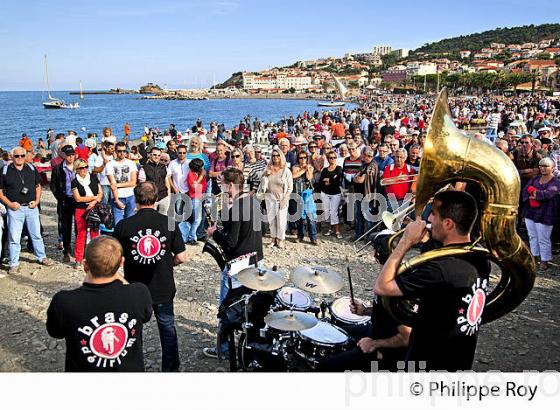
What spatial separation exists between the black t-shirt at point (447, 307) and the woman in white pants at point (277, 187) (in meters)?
5.48

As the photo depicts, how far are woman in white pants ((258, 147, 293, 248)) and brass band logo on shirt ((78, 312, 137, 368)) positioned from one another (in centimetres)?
525

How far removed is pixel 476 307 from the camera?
2.41m

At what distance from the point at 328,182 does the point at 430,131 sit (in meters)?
6.07

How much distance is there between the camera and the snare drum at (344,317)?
3.77 meters

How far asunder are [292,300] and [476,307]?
1993mm

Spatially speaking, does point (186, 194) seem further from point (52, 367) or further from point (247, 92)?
point (247, 92)

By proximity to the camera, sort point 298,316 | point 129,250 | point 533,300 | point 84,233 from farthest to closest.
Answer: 1. point 84,233
2. point 533,300
3. point 129,250
4. point 298,316

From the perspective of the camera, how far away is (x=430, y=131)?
2.44 meters

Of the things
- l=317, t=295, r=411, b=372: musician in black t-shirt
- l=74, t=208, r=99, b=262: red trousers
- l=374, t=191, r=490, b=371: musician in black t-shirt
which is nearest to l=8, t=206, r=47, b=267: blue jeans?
l=74, t=208, r=99, b=262: red trousers

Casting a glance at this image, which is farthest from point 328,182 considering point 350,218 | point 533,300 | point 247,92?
point 247,92

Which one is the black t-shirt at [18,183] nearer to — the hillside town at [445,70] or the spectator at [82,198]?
the spectator at [82,198]

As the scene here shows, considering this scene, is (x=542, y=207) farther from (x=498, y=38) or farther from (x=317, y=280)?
(x=498, y=38)

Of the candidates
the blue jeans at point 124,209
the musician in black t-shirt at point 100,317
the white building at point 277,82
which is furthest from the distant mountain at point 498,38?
the musician in black t-shirt at point 100,317

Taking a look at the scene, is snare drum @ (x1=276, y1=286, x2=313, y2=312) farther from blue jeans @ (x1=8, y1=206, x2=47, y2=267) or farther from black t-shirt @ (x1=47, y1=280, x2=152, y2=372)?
blue jeans @ (x1=8, y1=206, x2=47, y2=267)
